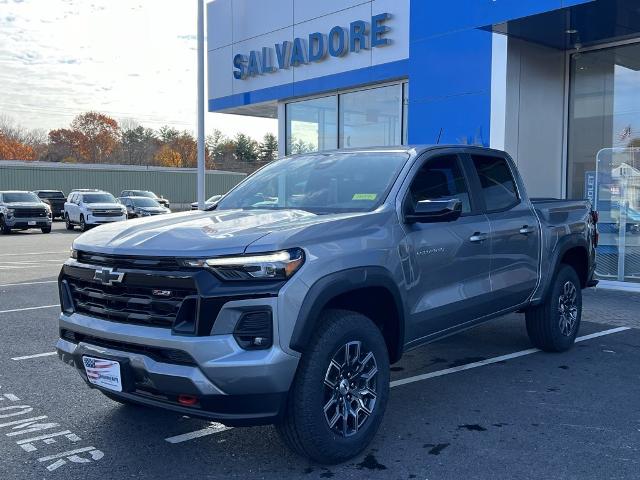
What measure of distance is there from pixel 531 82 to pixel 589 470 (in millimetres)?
9466

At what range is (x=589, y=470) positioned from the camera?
3.91 m

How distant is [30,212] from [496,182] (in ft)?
79.5

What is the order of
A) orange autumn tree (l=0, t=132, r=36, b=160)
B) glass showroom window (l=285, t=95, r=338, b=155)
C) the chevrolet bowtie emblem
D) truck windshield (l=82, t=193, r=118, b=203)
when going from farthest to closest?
orange autumn tree (l=0, t=132, r=36, b=160), truck windshield (l=82, t=193, r=118, b=203), glass showroom window (l=285, t=95, r=338, b=155), the chevrolet bowtie emblem

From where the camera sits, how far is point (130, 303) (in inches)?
148

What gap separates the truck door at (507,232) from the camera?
5.49 metres

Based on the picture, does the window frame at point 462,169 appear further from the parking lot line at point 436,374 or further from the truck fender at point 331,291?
the parking lot line at point 436,374

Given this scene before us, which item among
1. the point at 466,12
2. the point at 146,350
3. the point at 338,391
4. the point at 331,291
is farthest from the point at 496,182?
the point at 466,12

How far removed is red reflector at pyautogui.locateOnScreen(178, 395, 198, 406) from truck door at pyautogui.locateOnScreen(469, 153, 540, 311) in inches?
111

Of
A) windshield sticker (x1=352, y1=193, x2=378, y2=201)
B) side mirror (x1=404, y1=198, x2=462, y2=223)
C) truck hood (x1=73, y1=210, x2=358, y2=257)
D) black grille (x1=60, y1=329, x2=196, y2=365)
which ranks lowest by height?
black grille (x1=60, y1=329, x2=196, y2=365)

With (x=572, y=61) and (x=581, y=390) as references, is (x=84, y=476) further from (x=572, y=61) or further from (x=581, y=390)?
(x=572, y=61)

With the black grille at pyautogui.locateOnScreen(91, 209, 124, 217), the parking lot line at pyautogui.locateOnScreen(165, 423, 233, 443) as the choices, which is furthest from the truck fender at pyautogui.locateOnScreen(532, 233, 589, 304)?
the black grille at pyautogui.locateOnScreen(91, 209, 124, 217)

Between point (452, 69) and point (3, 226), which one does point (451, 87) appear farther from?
point (3, 226)

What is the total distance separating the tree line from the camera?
83.8m

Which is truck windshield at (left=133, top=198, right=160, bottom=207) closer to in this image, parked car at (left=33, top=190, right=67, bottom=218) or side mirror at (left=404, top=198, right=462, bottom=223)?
parked car at (left=33, top=190, right=67, bottom=218)
